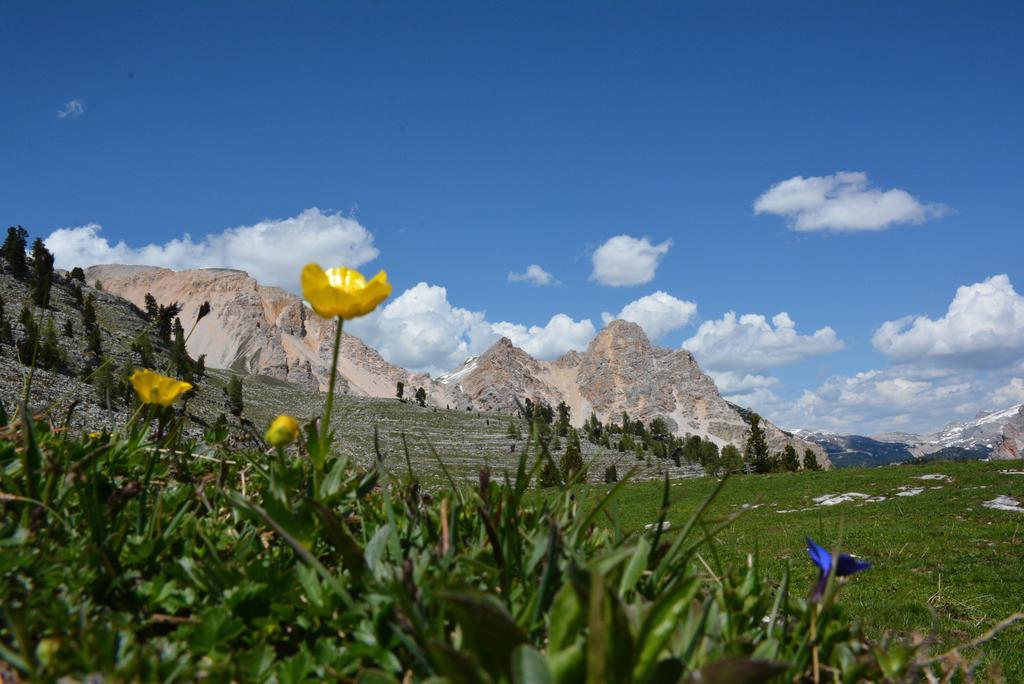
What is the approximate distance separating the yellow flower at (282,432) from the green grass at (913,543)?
874mm

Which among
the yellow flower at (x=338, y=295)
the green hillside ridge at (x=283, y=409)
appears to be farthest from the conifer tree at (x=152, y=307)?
the green hillside ridge at (x=283, y=409)

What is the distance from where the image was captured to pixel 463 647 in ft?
3.29

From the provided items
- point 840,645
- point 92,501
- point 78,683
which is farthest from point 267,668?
point 840,645

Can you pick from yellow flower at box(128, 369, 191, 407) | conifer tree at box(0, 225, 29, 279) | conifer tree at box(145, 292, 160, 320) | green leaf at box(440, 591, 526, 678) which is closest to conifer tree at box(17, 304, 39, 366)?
conifer tree at box(145, 292, 160, 320)

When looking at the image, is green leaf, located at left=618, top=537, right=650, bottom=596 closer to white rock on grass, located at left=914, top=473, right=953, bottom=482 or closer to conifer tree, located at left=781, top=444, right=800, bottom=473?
white rock on grass, located at left=914, top=473, right=953, bottom=482

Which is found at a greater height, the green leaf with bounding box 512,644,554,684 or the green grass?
the green leaf with bounding box 512,644,554,684

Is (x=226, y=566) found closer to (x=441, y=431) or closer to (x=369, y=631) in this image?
(x=369, y=631)

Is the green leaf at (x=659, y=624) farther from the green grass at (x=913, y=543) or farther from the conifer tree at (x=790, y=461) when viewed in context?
the conifer tree at (x=790, y=461)

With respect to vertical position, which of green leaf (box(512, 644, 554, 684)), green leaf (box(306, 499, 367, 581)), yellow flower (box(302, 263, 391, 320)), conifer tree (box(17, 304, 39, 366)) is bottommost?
green leaf (box(512, 644, 554, 684))

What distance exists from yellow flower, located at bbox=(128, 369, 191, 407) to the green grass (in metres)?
1.35

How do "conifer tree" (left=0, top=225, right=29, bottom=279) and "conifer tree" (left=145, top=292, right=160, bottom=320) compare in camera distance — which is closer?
"conifer tree" (left=145, top=292, right=160, bottom=320)

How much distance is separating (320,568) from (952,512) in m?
22.0

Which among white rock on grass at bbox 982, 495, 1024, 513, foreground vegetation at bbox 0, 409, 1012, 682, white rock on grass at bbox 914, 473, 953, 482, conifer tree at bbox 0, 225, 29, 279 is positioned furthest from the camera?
conifer tree at bbox 0, 225, 29, 279

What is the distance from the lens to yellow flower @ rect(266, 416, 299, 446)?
150 centimetres
